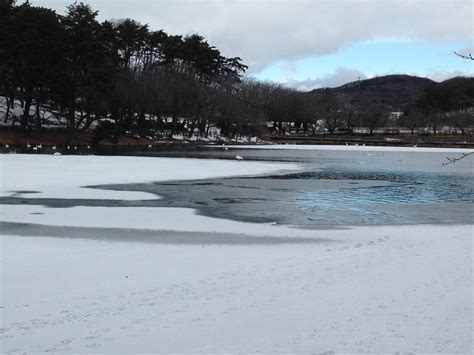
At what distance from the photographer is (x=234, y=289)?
6.98m

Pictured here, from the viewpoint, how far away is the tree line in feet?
166

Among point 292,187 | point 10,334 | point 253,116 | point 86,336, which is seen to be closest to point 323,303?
point 86,336

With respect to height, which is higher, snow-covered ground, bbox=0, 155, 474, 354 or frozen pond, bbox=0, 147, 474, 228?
frozen pond, bbox=0, 147, 474, 228


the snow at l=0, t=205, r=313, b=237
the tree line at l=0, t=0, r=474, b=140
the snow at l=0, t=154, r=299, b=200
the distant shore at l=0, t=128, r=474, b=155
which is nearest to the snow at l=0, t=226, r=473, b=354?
the snow at l=0, t=205, r=313, b=237

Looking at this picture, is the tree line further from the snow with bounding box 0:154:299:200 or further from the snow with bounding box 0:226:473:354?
the snow with bounding box 0:226:473:354

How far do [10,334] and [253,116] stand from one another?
8844 cm

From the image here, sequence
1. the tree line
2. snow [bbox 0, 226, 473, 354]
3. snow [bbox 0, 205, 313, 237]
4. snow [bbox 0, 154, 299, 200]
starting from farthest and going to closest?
the tree line < snow [bbox 0, 154, 299, 200] < snow [bbox 0, 205, 313, 237] < snow [bbox 0, 226, 473, 354]

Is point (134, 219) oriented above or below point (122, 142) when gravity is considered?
below

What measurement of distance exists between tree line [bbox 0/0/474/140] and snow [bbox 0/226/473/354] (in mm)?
16115

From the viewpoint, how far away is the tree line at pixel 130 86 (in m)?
50.7

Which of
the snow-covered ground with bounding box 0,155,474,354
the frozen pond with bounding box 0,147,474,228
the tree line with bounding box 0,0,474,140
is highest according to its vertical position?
the tree line with bounding box 0,0,474,140

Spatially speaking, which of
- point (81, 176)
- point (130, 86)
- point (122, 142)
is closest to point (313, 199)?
point (81, 176)

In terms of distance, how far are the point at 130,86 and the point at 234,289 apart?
5924 cm

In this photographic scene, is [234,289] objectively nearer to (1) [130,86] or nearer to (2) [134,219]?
(2) [134,219]
